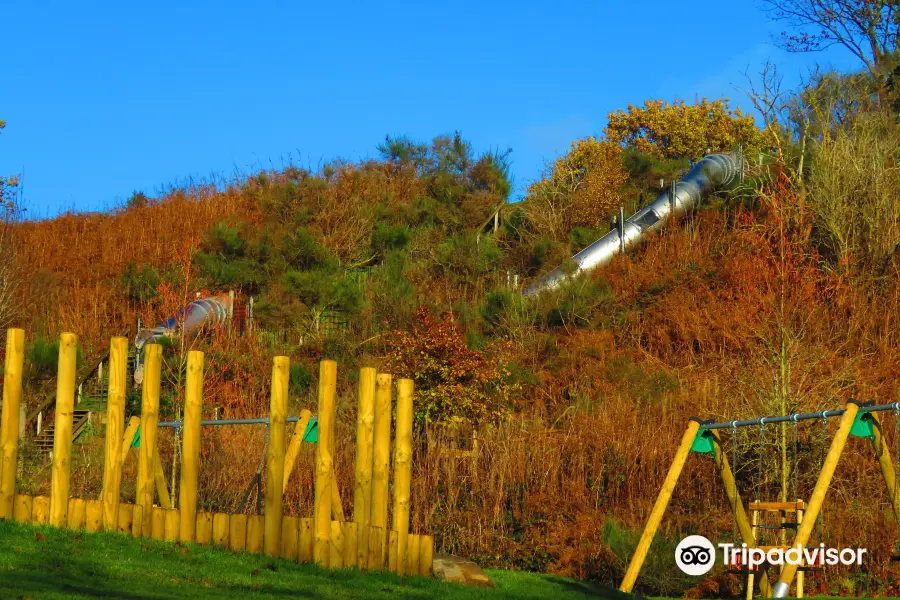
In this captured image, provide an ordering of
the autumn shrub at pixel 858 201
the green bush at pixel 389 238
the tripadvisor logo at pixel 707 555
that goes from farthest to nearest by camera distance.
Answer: the green bush at pixel 389 238 → the autumn shrub at pixel 858 201 → the tripadvisor logo at pixel 707 555

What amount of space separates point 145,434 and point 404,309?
48.8ft

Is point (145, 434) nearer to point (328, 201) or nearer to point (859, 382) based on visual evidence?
point (859, 382)

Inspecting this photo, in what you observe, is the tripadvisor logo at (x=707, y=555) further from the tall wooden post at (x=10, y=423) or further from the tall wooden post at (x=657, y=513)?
the tall wooden post at (x=10, y=423)

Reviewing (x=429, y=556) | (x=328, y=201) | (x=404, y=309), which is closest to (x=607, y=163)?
(x=328, y=201)

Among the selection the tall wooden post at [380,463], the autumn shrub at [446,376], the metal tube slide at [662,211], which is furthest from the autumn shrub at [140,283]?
the tall wooden post at [380,463]

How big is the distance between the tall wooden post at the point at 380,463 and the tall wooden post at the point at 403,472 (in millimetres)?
170

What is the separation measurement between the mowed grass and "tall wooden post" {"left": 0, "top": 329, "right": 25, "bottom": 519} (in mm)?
318

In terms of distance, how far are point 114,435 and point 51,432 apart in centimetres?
1052

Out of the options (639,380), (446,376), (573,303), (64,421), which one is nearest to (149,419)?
(64,421)

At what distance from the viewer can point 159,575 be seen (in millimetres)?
8258

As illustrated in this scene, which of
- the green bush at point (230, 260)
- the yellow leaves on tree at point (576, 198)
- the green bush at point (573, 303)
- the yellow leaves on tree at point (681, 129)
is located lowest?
the green bush at point (573, 303)

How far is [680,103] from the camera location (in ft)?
139

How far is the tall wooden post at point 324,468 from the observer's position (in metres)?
9.83

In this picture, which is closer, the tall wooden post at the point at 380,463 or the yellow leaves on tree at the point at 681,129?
the tall wooden post at the point at 380,463
